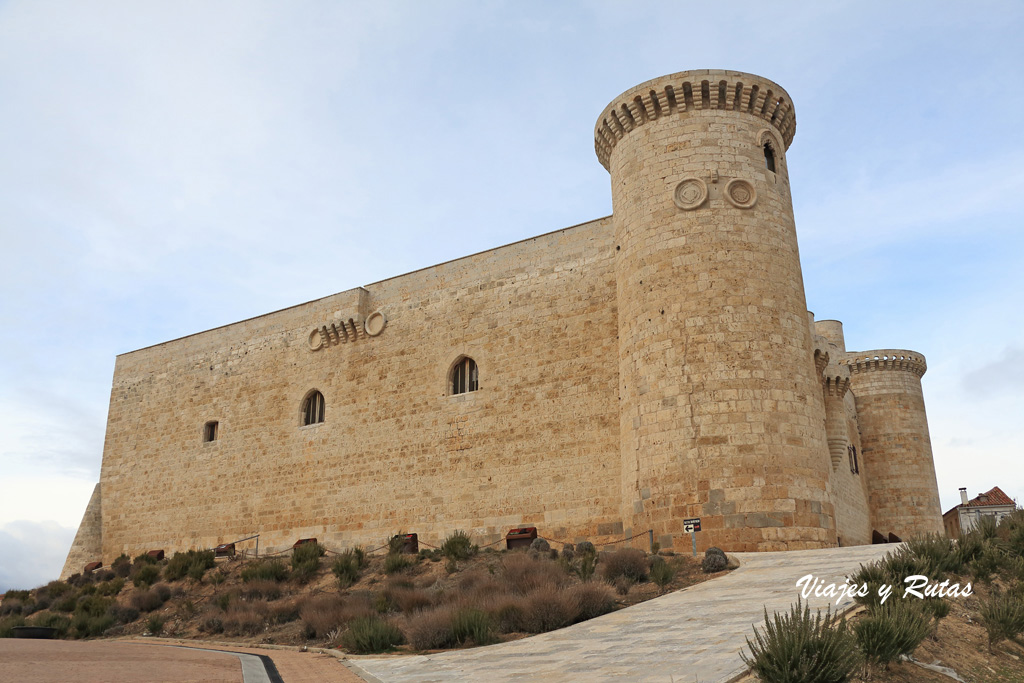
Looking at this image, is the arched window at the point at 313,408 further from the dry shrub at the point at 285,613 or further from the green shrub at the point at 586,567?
the green shrub at the point at 586,567

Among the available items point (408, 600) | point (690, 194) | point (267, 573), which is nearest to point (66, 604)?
point (267, 573)

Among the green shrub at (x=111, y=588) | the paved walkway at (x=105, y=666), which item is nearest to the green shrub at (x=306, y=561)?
the green shrub at (x=111, y=588)

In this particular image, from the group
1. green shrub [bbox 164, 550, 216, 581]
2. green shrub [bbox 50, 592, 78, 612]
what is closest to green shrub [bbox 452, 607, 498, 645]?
green shrub [bbox 164, 550, 216, 581]

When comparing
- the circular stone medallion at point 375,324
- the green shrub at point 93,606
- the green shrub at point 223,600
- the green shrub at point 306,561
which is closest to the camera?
the green shrub at point 223,600

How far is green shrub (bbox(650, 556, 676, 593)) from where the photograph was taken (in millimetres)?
9766

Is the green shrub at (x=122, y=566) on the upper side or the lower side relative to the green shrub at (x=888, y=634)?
upper

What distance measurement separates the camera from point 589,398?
15.5 m

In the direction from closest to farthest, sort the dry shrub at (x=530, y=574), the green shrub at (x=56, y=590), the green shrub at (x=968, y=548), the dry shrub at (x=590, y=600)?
the dry shrub at (x=590, y=600) < the green shrub at (x=968, y=548) < the dry shrub at (x=530, y=574) < the green shrub at (x=56, y=590)

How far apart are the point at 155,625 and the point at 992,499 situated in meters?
33.3

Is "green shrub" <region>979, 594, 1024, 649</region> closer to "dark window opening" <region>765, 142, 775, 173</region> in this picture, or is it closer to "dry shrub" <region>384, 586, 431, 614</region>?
"dry shrub" <region>384, 586, 431, 614</region>

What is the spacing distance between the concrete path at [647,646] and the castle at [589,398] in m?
3.95

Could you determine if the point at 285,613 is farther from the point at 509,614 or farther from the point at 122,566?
the point at 122,566

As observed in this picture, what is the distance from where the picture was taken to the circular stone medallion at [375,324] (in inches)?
768

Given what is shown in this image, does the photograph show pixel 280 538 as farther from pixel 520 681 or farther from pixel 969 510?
pixel 969 510
